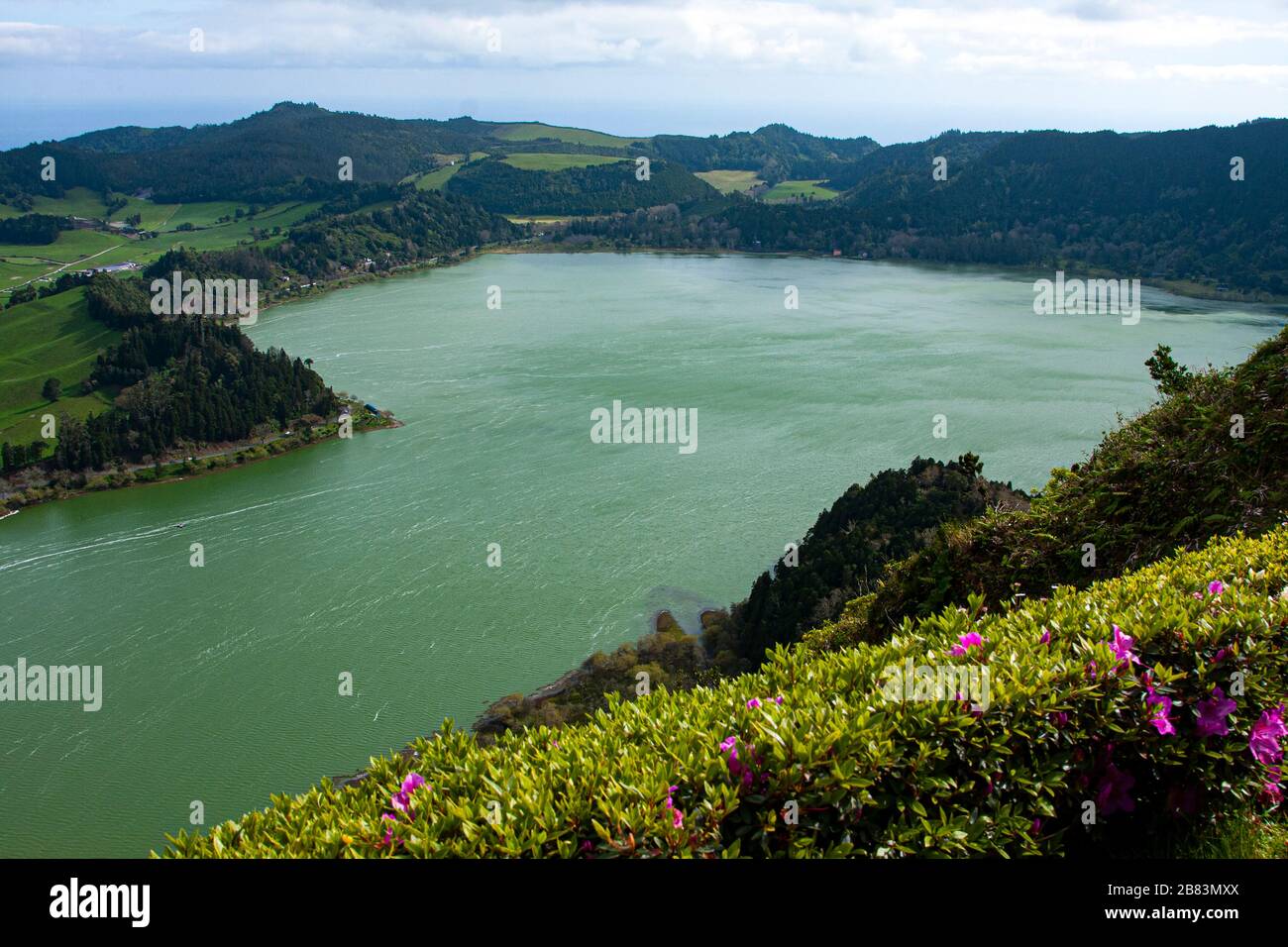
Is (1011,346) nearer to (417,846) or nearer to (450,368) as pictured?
(450,368)

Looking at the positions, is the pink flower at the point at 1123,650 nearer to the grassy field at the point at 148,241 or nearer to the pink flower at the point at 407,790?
the pink flower at the point at 407,790

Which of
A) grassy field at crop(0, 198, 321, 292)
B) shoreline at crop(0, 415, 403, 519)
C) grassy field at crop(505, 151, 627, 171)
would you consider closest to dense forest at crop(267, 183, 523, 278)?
grassy field at crop(0, 198, 321, 292)

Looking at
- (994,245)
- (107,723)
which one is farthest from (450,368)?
(994,245)

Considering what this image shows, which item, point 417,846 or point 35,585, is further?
point 35,585

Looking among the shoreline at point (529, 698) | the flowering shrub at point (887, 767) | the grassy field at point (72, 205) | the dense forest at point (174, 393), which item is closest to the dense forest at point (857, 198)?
the grassy field at point (72, 205)

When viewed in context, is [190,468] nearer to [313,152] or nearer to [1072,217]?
[1072,217]

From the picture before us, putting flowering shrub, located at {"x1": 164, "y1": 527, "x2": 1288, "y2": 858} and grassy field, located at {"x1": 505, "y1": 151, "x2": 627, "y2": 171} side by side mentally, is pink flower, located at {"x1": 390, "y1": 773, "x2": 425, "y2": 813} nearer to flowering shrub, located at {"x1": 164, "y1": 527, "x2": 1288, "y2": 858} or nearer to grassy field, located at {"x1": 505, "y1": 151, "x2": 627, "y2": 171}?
flowering shrub, located at {"x1": 164, "y1": 527, "x2": 1288, "y2": 858}
